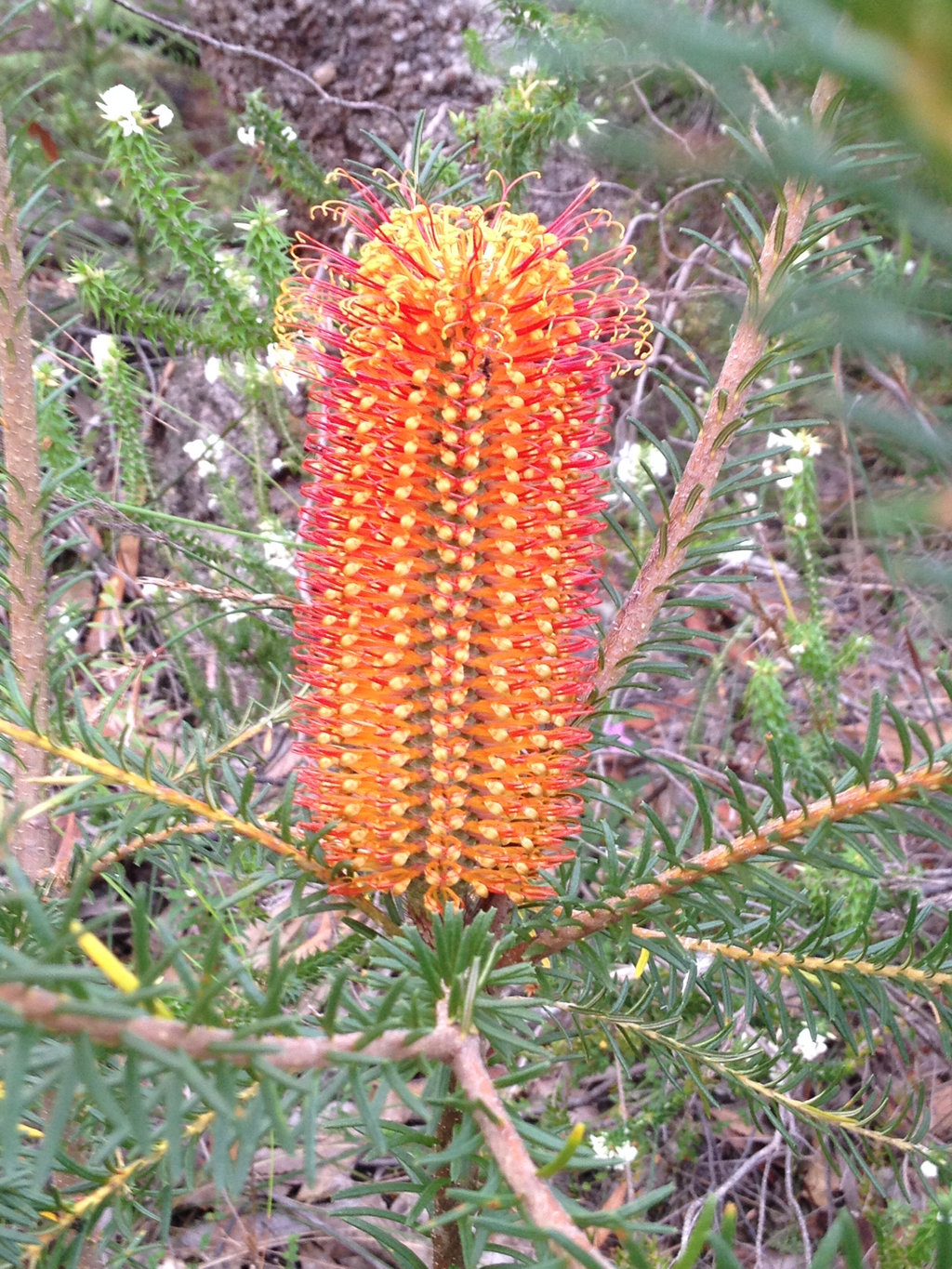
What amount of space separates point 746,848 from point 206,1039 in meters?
Result: 0.40

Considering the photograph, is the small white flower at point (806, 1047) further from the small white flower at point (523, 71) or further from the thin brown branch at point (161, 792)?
the small white flower at point (523, 71)

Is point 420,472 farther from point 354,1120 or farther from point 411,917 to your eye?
point 354,1120

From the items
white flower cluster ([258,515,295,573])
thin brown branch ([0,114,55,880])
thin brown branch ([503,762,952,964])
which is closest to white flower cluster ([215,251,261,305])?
white flower cluster ([258,515,295,573])

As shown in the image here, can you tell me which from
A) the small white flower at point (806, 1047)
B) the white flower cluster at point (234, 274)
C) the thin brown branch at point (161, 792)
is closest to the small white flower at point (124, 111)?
the white flower cluster at point (234, 274)

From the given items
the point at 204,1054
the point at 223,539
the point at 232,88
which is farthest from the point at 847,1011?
the point at 232,88

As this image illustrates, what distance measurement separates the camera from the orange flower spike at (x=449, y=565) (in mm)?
738

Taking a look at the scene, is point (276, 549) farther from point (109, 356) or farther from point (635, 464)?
point (635, 464)

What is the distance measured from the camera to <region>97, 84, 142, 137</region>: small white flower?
1377 millimetres

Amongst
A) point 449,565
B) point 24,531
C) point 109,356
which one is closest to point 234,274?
point 109,356

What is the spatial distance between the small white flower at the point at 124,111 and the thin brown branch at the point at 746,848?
4.11 ft

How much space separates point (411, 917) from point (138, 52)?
2.84 m

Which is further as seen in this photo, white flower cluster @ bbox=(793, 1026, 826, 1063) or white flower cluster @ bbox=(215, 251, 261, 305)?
white flower cluster @ bbox=(215, 251, 261, 305)

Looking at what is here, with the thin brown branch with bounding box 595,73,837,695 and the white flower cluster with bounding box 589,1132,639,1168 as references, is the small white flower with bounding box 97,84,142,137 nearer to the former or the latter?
the thin brown branch with bounding box 595,73,837,695

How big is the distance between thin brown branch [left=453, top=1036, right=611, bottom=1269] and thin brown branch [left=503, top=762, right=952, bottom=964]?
203mm
